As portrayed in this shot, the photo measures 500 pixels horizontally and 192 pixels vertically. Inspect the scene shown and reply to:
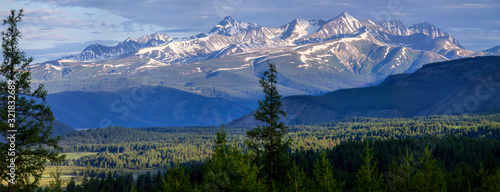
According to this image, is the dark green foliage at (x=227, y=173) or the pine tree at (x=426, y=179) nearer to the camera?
the dark green foliage at (x=227, y=173)

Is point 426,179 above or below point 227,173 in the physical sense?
below

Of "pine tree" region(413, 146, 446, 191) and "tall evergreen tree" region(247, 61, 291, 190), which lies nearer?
"pine tree" region(413, 146, 446, 191)

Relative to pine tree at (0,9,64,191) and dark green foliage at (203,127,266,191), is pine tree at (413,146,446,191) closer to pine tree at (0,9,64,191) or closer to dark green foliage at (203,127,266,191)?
dark green foliage at (203,127,266,191)

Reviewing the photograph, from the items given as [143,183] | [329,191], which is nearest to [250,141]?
[329,191]

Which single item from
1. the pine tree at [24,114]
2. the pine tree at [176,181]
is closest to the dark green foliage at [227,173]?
→ the pine tree at [176,181]

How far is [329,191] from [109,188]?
399 ft

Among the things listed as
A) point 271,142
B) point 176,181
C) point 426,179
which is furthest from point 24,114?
point 426,179

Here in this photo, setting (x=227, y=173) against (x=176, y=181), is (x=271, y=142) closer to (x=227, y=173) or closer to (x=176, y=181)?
(x=227, y=173)

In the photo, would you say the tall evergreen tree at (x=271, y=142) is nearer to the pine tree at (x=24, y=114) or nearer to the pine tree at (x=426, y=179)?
the pine tree at (x=426, y=179)

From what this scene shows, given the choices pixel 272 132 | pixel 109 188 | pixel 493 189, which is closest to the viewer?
pixel 493 189

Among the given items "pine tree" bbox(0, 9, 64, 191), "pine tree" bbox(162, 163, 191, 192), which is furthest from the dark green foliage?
"pine tree" bbox(0, 9, 64, 191)

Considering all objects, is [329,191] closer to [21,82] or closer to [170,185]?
[170,185]

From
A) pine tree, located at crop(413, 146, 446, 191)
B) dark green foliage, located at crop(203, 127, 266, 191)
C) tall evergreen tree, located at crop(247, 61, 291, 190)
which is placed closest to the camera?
dark green foliage, located at crop(203, 127, 266, 191)

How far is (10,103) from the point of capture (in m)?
45.2
